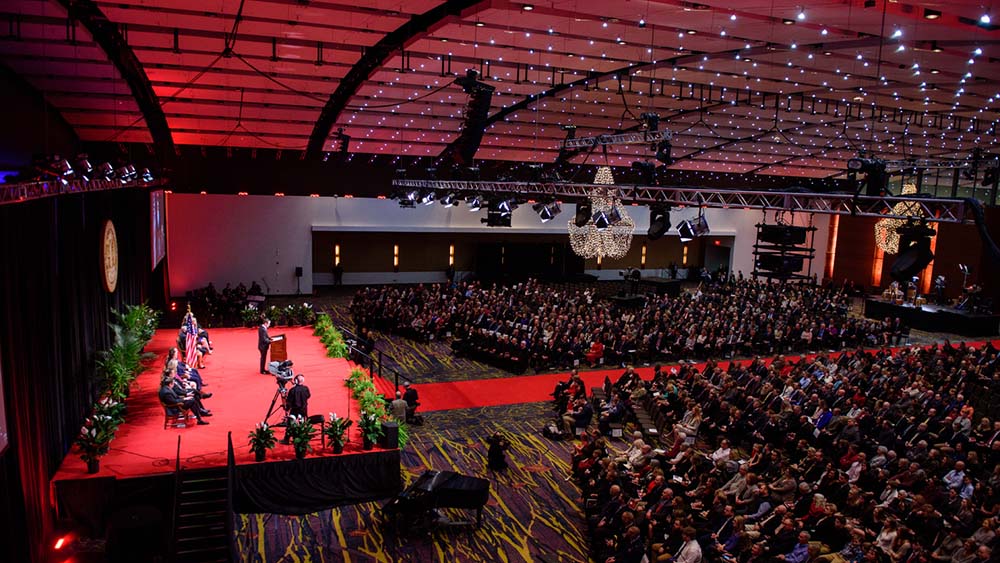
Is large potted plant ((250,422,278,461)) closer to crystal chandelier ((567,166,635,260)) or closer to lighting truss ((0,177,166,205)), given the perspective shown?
lighting truss ((0,177,166,205))

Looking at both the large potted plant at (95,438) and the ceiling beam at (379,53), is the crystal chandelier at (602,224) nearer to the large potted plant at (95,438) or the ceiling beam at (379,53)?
the ceiling beam at (379,53)

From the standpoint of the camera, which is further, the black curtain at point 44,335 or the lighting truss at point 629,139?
the lighting truss at point 629,139

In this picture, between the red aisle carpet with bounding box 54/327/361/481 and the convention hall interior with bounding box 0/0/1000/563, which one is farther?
the red aisle carpet with bounding box 54/327/361/481

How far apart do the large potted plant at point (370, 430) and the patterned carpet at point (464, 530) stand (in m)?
0.96

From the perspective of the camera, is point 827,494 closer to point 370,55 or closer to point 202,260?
point 370,55

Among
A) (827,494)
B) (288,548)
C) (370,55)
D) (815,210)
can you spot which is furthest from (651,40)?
(288,548)

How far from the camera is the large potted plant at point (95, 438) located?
30.1ft

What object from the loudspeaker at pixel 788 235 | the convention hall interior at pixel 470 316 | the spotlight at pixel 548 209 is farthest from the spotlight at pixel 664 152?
the spotlight at pixel 548 209

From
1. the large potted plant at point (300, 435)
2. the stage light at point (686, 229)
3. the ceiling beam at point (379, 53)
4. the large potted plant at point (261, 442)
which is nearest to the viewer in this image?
the large potted plant at point (261, 442)

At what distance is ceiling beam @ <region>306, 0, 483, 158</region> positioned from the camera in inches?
479

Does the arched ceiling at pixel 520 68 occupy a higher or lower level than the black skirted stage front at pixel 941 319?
higher

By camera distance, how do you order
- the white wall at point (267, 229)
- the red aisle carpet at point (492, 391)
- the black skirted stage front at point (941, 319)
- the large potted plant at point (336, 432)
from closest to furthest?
the large potted plant at point (336, 432) → the red aisle carpet at point (492, 391) → the black skirted stage front at point (941, 319) → the white wall at point (267, 229)

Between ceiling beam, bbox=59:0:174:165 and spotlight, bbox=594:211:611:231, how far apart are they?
11.0 meters

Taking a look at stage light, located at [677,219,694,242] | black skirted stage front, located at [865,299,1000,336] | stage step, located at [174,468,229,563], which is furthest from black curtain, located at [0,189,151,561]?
black skirted stage front, located at [865,299,1000,336]
